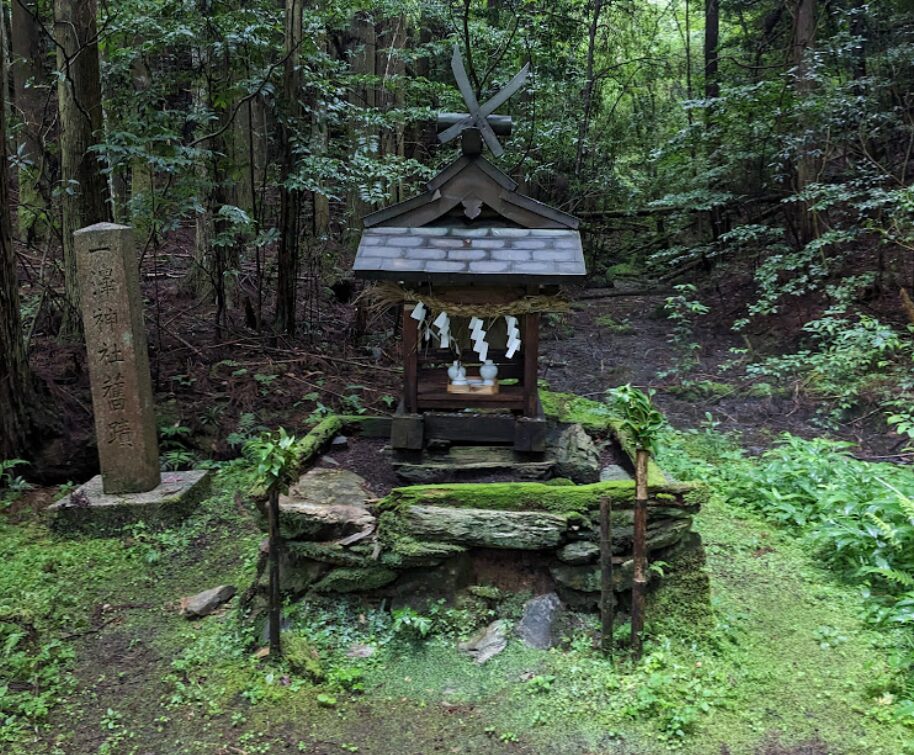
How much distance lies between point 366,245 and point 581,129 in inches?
354

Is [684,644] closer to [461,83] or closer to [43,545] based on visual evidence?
[461,83]

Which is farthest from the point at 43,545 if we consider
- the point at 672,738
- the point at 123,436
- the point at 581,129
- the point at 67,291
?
the point at 581,129

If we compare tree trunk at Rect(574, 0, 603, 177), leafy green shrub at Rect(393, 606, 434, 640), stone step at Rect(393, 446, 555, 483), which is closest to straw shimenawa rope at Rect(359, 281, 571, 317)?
stone step at Rect(393, 446, 555, 483)

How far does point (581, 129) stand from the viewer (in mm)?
12133

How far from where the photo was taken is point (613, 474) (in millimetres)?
4754

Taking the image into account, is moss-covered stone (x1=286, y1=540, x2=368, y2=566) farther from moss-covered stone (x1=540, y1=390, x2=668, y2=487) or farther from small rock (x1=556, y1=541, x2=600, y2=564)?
moss-covered stone (x1=540, y1=390, x2=668, y2=487)

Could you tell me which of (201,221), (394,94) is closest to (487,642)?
(201,221)

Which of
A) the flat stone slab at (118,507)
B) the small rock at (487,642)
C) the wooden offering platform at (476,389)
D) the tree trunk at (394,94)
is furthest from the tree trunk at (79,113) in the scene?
the small rock at (487,642)

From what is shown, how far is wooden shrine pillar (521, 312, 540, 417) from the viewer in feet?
15.2

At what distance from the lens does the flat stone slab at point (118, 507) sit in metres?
5.20

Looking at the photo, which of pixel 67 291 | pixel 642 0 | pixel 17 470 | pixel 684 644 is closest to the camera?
pixel 684 644

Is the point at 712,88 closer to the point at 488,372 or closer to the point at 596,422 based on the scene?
the point at 596,422

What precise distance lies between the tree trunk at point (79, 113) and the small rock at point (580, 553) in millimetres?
6138

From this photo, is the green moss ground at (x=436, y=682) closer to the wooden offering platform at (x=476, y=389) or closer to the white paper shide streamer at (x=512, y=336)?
the wooden offering platform at (x=476, y=389)
